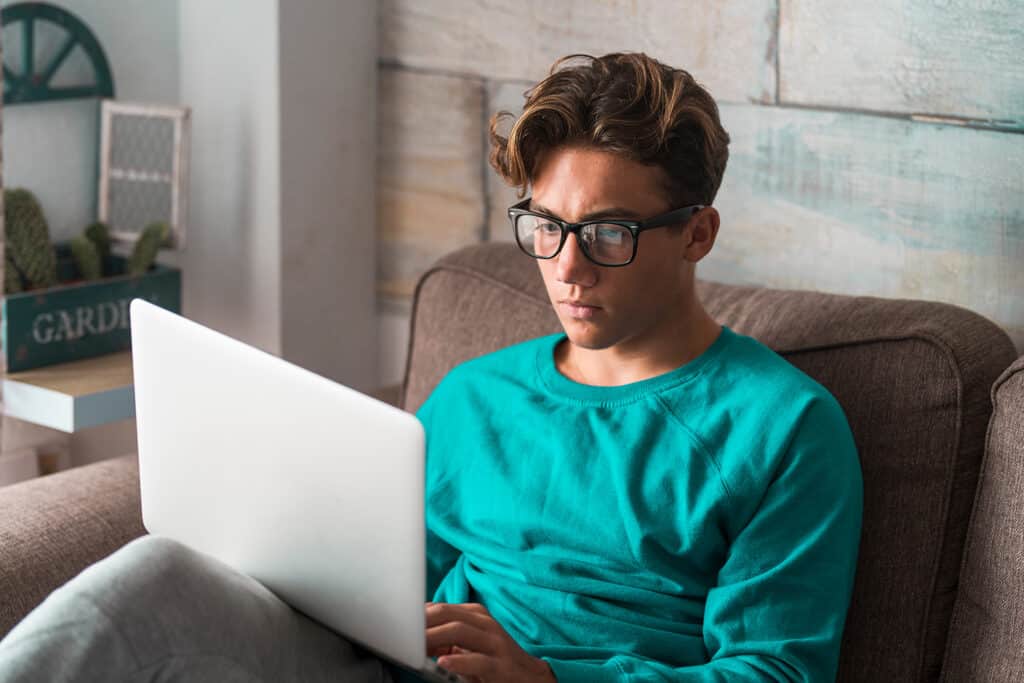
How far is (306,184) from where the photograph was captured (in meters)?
2.21

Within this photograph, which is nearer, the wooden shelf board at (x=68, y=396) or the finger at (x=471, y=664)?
the finger at (x=471, y=664)

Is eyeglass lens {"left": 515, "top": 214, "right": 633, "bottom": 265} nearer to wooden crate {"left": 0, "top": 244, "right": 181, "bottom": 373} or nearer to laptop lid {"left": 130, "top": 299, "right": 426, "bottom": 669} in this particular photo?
laptop lid {"left": 130, "top": 299, "right": 426, "bottom": 669}

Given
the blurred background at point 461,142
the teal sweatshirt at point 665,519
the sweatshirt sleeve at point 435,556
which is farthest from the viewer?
the blurred background at point 461,142

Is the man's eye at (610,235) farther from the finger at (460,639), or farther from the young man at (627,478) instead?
the finger at (460,639)

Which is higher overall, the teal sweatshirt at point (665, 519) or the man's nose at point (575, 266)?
the man's nose at point (575, 266)

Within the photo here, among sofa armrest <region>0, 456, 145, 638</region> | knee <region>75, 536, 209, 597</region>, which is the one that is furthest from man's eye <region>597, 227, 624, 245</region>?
sofa armrest <region>0, 456, 145, 638</region>

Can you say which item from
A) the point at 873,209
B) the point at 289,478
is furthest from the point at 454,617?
the point at 873,209

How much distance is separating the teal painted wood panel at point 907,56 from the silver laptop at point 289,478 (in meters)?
0.99

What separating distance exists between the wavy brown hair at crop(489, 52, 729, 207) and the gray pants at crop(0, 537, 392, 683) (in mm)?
558

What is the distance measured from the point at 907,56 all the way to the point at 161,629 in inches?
47.1

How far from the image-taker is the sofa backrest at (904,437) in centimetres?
136

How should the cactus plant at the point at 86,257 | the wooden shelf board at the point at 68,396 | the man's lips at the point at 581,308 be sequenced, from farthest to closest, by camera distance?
the cactus plant at the point at 86,257 → the wooden shelf board at the point at 68,396 → the man's lips at the point at 581,308

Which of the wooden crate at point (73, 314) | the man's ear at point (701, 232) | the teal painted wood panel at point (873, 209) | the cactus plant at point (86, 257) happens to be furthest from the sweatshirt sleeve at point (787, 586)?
the cactus plant at point (86, 257)

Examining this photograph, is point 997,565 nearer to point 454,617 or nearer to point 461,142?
point 454,617
